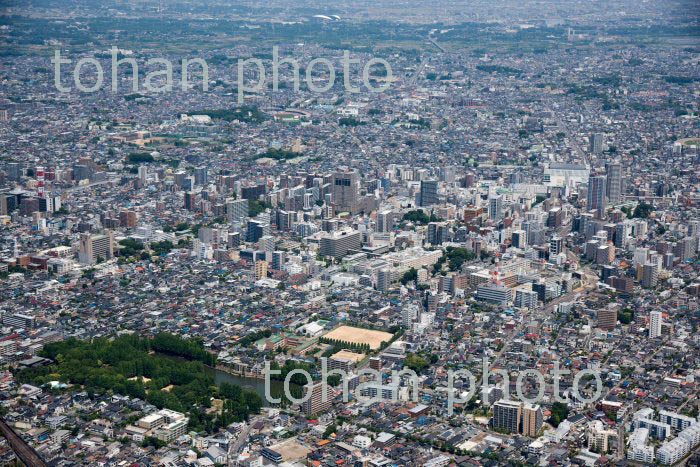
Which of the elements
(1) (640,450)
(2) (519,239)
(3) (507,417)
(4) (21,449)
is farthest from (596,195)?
(4) (21,449)

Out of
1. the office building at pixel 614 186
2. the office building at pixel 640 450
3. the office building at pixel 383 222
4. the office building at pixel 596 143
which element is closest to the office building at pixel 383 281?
the office building at pixel 383 222

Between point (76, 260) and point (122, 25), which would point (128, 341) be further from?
point (122, 25)

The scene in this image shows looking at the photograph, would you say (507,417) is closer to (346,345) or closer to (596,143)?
(346,345)

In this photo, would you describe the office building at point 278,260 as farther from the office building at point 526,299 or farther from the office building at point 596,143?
the office building at point 596,143

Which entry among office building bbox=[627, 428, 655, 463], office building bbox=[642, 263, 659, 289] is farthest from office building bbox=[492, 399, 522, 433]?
office building bbox=[642, 263, 659, 289]

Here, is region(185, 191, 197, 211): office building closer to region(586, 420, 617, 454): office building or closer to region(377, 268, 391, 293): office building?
region(377, 268, 391, 293): office building
